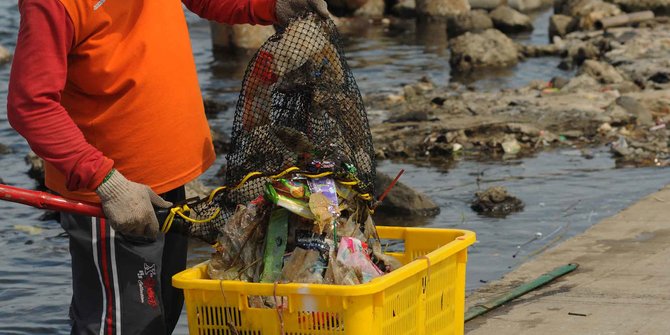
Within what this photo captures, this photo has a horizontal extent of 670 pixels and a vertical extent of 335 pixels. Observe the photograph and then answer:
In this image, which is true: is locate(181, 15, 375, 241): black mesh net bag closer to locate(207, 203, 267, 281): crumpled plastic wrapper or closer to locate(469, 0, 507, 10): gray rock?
locate(207, 203, 267, 281): crumpled plastic wrapper

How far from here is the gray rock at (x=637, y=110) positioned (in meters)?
12.9

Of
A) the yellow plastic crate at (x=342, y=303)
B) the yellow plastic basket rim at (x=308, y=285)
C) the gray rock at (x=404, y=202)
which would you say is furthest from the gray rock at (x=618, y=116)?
the yellow plastic basket rim at (x=308, y=285)

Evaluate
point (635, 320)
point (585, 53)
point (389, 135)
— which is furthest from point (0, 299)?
point (585, 53)

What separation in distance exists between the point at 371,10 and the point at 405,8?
34.1 inches

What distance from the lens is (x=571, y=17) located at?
24.5 metres

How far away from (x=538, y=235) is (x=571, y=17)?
654 inches

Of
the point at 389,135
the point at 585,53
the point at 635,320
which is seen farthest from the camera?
the point at 585,53

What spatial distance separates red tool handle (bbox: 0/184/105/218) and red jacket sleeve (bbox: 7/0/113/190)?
0.23 feet

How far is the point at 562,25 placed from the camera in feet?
78.6

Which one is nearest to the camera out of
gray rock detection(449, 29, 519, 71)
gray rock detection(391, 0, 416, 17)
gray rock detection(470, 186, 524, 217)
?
gray rock detection(470, 186, 524, 217)

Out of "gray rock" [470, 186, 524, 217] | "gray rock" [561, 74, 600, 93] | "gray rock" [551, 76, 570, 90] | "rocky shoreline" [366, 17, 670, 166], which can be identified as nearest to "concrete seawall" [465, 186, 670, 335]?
"gray rock" [470, 186, 524, 217]

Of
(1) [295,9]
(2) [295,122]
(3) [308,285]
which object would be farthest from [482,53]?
(3) [308,285]

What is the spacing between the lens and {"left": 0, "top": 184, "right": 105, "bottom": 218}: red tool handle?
12.2 feet

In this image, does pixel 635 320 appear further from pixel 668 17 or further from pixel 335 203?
pixel 668 17
